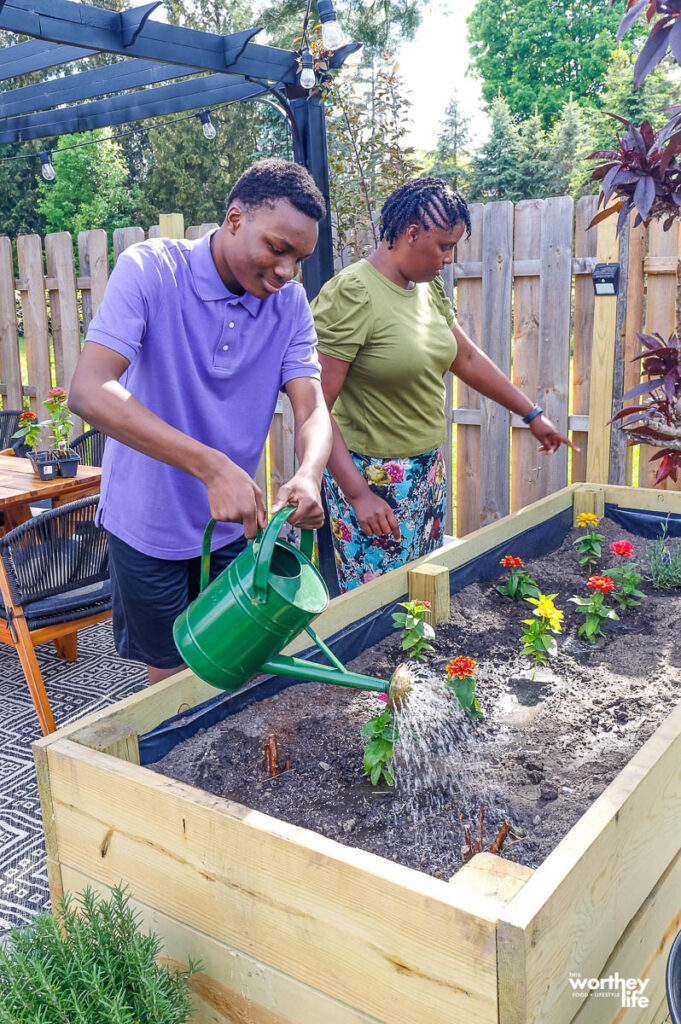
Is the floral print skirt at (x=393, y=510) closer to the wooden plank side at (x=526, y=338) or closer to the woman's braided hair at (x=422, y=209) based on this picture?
the woman's braided hair at (x=422, y=209)

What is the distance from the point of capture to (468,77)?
30.8 m

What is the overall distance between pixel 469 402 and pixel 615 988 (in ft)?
10.5

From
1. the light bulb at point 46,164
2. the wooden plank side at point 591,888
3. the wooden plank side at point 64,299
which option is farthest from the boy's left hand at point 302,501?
the light bulb at point 46,164


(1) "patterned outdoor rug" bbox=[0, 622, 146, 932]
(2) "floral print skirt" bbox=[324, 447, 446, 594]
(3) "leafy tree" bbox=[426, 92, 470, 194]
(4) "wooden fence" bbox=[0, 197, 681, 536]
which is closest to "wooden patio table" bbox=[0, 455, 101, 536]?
(1) "patterned outdoor rug" bbox=[0, 622, 146, 932]

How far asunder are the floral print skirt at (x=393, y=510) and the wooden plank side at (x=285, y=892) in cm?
132

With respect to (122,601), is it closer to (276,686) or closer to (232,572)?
(276,686)

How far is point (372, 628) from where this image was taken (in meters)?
2.15

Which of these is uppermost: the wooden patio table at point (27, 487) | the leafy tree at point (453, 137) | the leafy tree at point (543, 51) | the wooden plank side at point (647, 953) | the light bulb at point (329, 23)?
the leafy tree at point (543, 51)

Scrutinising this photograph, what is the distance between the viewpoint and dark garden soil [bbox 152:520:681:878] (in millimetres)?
1446

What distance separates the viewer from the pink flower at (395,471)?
2.49 metres

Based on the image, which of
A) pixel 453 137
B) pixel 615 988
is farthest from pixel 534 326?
pixel 453 137

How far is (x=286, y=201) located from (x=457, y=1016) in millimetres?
1368

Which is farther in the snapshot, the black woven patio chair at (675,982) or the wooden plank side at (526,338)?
the wooden plank side at (526,338)

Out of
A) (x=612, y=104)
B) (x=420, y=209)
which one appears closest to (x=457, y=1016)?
(x=420, y=209)
